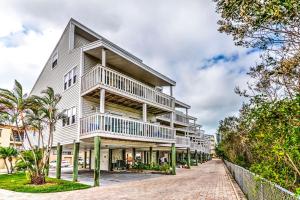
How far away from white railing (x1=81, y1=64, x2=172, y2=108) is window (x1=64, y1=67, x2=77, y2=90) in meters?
1.83

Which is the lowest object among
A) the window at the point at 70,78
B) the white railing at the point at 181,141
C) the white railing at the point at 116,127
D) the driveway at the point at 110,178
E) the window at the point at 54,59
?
the driveway at the point at 110,178

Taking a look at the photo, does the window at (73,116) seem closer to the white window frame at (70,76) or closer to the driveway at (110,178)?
the white window frame at (70,76)

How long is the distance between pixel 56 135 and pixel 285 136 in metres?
19.9

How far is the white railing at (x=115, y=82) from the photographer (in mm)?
16078

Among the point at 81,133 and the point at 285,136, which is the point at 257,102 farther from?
the point at 81,133

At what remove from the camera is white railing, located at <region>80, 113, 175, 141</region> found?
15.2 metres

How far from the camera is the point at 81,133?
663 inches

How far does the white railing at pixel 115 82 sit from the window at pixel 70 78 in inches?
72.0

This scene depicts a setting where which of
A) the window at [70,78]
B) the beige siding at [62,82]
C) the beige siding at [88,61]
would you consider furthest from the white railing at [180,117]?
the beige siding at [88,61]

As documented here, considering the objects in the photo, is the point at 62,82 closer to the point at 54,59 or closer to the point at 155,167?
the point at 54,59

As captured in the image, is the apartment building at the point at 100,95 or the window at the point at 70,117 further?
the window at the point at 70,117

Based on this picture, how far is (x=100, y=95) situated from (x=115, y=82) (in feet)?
5.26

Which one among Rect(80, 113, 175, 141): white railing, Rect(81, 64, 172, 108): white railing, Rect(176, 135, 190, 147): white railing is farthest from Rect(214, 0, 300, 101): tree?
Rect(176, 135, 190, 147): white railing

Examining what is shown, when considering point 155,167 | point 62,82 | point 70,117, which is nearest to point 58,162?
point 70,117
